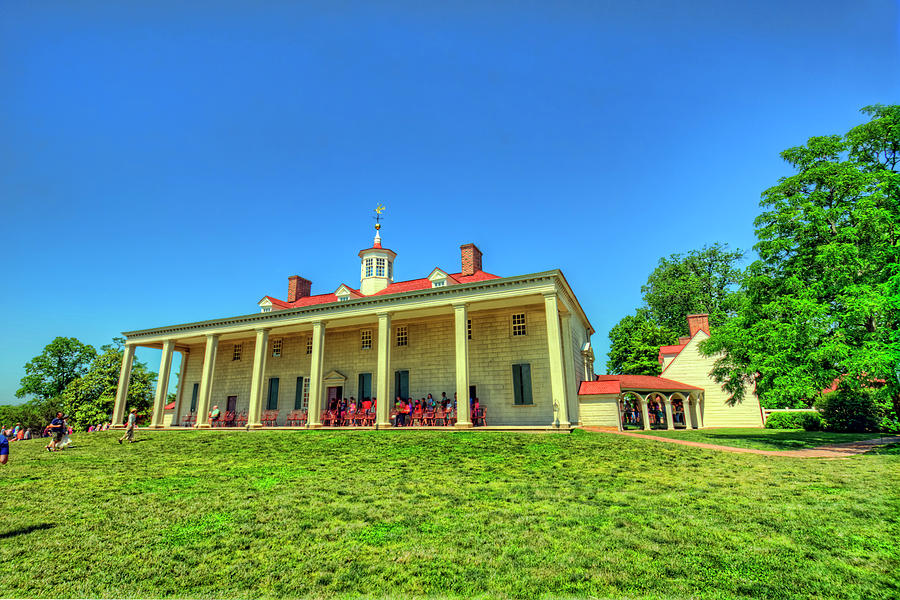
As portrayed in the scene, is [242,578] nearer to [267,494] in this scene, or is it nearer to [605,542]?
[267,494]

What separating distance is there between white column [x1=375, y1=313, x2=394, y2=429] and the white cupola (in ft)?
21.8

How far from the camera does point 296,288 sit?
1307 inches

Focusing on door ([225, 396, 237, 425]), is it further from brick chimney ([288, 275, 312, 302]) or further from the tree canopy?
the tree canopy

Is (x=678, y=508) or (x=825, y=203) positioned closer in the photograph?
(x=678, y=508)

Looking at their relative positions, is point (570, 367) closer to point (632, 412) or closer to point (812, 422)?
point (632, 412)

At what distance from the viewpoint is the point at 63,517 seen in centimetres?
755

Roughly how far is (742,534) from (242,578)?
6.97 m

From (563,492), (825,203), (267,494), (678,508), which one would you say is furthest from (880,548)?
(825,203)

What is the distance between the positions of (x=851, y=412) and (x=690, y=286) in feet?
76.0

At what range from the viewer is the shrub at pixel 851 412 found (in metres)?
26.2

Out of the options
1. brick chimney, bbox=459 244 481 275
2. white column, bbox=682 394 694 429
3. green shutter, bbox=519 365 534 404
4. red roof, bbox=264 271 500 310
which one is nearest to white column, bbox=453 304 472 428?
red roof, bbox=264 271 500 310

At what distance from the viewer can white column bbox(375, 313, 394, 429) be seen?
21.4 m

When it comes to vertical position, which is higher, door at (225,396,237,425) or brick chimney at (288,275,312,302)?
brick chimney at (288,275,312,302)

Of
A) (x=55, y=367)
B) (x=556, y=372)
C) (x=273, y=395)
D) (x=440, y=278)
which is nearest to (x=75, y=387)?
(x=55, y=367)
